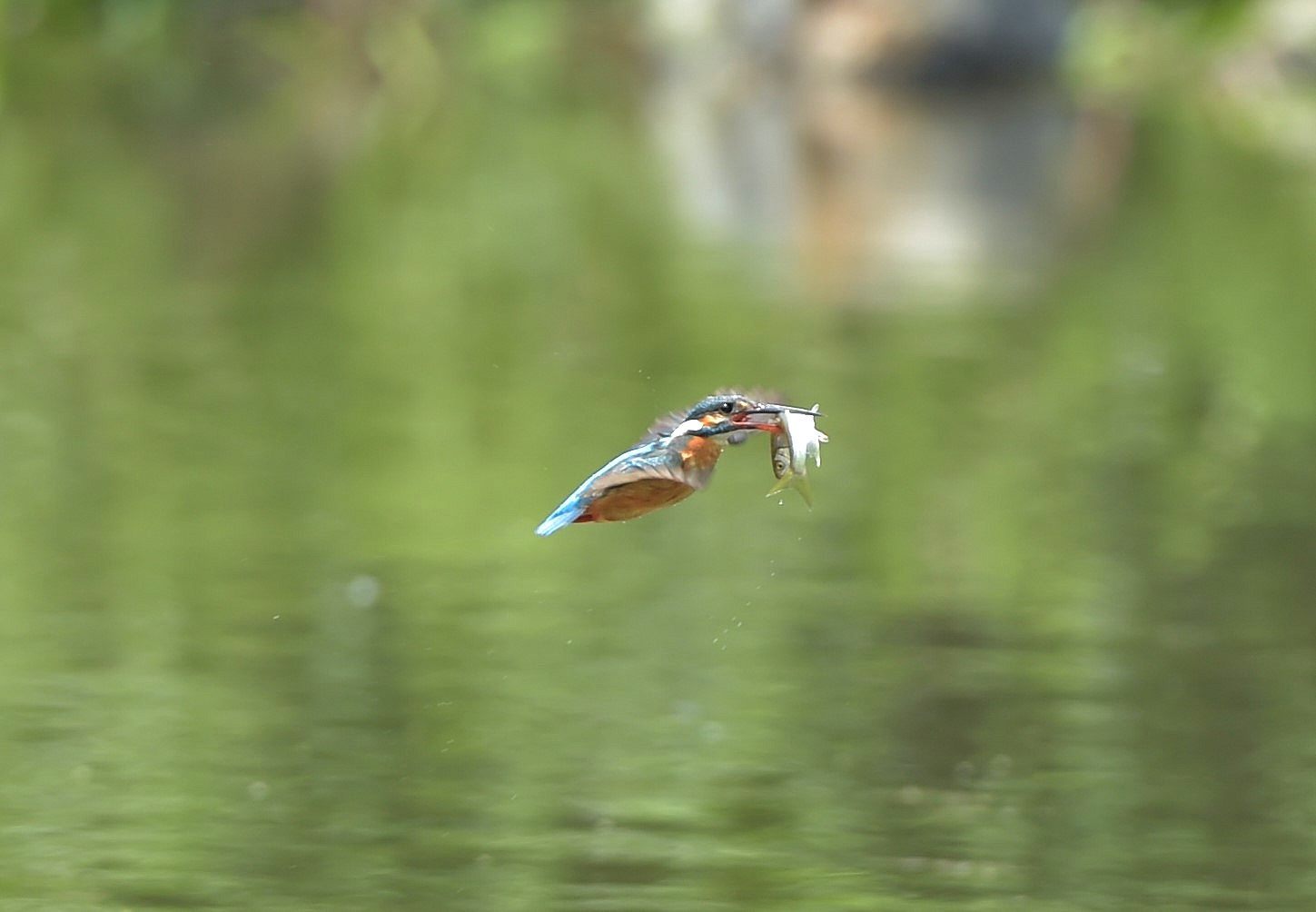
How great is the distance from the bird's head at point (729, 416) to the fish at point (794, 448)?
0.08 feet

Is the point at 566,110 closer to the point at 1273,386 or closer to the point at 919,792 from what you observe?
the point at 1273,386

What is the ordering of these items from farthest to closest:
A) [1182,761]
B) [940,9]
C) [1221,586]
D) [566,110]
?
[940,9] < [566,110] < [1221,586] < [1182,761]

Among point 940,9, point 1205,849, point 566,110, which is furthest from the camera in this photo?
point 940,9

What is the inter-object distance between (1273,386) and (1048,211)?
8890 millimetres

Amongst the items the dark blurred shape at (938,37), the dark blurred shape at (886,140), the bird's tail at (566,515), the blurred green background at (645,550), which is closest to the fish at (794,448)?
the bird's tail at (566,515)

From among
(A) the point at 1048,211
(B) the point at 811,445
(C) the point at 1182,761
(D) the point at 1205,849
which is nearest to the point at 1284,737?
(C) the point at 1182,761

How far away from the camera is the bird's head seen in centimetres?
512

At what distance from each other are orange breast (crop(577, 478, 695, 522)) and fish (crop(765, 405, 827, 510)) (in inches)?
7.2

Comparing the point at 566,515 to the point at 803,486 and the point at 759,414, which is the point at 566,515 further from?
the point at 803,486

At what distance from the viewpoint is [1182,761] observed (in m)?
7.03

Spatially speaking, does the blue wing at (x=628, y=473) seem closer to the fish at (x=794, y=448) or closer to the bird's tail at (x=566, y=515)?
the bird's tail at (x=566, y=515)

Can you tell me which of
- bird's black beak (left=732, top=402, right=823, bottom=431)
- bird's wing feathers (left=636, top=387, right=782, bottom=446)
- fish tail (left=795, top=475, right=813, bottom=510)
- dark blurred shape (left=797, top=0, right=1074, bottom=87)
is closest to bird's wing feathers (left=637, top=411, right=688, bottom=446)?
bird's wing feathers (left=636, top=387, right=782, bottom=446)

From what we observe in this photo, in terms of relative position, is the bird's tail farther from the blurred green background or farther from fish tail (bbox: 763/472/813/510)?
the blurred green background

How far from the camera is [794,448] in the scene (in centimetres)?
509
